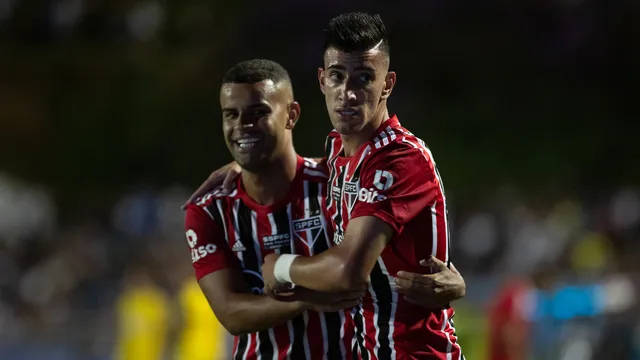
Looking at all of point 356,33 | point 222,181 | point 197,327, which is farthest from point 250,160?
point 197,327

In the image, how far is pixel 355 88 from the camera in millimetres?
4551

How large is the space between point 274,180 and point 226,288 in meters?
0.59

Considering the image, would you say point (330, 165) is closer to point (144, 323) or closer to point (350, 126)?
point (350, 126)

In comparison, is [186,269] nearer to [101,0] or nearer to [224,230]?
[224,230]

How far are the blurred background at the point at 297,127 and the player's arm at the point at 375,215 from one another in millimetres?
13881

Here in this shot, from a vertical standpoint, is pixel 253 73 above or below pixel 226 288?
above

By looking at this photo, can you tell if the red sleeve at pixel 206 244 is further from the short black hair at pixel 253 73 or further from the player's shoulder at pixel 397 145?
the player's shoulder at pixel 397 145

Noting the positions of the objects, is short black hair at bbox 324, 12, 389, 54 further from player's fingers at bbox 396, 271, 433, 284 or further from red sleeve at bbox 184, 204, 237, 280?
red sleeve at bbox 184, 204, 237, 280

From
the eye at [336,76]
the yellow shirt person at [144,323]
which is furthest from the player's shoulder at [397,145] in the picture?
the yellow shirt person at [144,323]

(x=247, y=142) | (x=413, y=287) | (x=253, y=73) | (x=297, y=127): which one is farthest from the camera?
(x=297, y=127)

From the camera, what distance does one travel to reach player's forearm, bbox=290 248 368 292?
434 cm

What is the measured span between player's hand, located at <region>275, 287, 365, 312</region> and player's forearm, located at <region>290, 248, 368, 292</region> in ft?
Answer: 0.41

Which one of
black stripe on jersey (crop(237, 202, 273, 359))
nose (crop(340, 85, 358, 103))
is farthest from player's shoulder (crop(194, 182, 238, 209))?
nose (crop(340, 85, 358, 103))

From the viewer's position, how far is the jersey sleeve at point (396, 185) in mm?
4375
